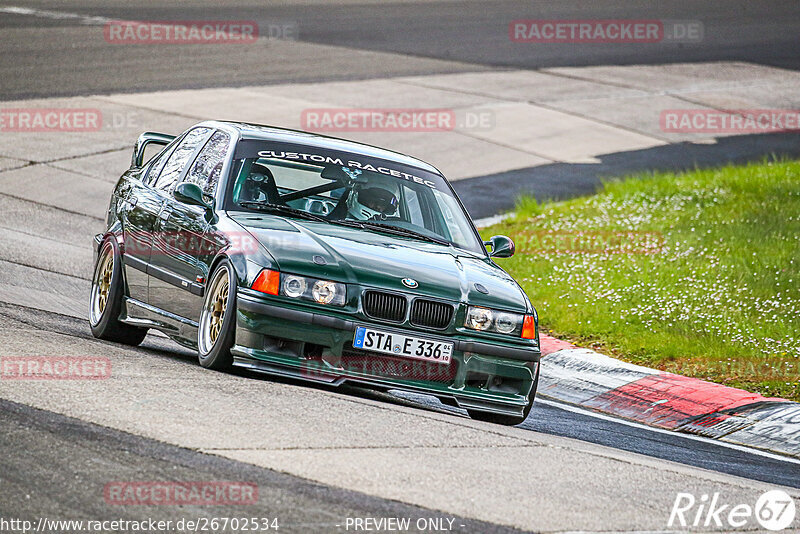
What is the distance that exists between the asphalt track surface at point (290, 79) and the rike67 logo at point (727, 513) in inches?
24.4

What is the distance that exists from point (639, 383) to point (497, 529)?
190 inches

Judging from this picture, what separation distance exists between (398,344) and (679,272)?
245 inches

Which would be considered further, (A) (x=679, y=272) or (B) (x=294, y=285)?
(A) (x=679, y=272)

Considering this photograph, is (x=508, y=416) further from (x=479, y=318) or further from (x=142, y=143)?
(x=142, y=143)

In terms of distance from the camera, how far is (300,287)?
284 inches

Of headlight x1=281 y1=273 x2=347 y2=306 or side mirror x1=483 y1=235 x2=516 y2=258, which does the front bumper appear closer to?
headlight x1=281 y1=273 x2=347 y2=306


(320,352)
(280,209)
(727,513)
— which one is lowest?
(727,513)

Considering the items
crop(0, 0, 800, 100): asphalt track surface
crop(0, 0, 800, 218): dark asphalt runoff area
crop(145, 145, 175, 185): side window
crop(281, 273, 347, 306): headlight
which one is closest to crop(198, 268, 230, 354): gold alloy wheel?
crop(281, 273, 347, 306): headlight

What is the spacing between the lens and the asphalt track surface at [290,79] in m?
5.16

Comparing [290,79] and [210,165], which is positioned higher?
[210,165]

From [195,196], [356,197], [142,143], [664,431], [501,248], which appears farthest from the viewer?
[142,143]

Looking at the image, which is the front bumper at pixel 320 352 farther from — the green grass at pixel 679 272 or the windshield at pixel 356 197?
the green grass at pixel 679 272

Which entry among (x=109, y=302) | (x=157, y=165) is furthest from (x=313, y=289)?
(x=157, y=165)

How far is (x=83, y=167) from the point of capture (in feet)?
56.6
